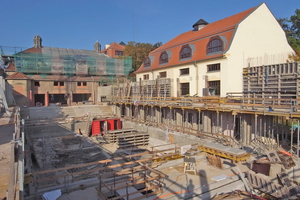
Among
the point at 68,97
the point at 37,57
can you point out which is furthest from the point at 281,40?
the point at 37,57

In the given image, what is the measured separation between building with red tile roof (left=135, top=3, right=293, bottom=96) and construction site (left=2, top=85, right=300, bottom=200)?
8.94ft

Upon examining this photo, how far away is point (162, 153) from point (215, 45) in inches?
502

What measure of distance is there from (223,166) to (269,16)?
61.7 feet

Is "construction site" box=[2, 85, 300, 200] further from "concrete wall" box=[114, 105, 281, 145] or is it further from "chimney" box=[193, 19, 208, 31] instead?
"chimney" box=[193, 19, 208, 31]

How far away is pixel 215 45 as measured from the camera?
22000 mm

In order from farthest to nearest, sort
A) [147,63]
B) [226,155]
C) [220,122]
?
[147,63]
[220,122]
[226,155]

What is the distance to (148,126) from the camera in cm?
2317

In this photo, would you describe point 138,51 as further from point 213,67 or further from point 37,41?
point 213,67

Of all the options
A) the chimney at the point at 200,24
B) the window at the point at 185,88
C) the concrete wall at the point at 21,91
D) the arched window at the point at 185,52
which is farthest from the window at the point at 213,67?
the concrete wall at the point at 21,91

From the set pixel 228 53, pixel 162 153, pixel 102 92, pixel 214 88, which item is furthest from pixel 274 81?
pixel 102 92

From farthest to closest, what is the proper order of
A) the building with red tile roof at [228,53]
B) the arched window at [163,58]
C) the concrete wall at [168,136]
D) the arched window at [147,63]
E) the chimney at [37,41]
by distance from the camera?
1. the chimney at [37,41]
2. the arched window at [147,63]
3. the arched window at [163,58]
4. the building with red tile roof at [228,53]
5. the concrete wall at [168,136]

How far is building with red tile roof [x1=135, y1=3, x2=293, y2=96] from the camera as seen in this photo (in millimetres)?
20719

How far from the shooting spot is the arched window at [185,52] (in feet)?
82.2

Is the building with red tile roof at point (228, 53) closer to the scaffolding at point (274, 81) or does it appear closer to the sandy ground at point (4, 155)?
the scaffolding at point (274, 81)
